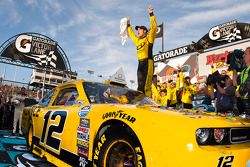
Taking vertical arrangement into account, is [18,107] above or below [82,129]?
above

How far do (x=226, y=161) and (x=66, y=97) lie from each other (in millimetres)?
2606

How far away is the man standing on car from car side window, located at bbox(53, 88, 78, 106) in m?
1.45

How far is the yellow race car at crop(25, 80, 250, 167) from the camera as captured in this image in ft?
6.32

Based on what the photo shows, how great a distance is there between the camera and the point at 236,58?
4.11 metres

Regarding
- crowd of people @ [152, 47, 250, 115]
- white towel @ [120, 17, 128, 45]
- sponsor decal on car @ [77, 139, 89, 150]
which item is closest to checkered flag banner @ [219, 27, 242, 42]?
crowd of people @ [152, 47, 250, 115]

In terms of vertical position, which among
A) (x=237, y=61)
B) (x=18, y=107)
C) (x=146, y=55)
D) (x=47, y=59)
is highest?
(x=47, y=59)

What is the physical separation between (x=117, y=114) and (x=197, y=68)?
1444 cm

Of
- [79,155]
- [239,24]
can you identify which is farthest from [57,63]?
[79,155]

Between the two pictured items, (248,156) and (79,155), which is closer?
(248,156)

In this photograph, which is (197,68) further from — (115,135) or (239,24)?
(115,135)

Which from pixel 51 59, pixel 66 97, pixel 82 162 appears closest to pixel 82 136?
pixel 82 162

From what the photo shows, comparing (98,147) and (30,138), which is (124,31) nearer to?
(30,138)

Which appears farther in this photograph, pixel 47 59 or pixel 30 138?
pixel 47 59

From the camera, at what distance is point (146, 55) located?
4949mm
